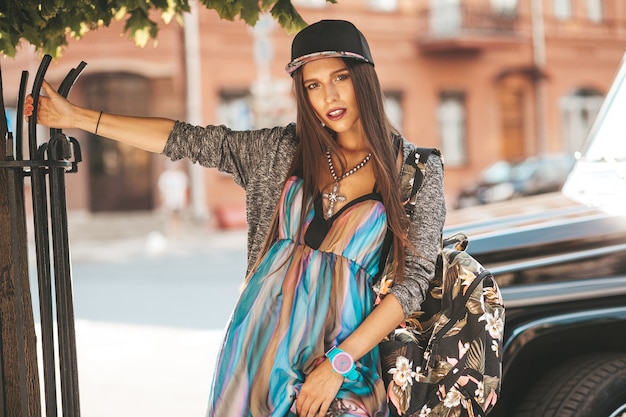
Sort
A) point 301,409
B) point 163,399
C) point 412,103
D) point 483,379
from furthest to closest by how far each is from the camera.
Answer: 1. point 412,103
2. point 163,399
3. point 483,379
4. point 301,409

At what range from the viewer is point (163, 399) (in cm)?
530

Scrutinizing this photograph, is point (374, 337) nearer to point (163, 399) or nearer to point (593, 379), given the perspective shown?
point (593, 379)

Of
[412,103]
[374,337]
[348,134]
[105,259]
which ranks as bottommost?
[105,259]

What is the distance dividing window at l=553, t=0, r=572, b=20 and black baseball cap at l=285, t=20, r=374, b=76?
87.4 feet

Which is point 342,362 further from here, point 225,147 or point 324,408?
point 225,147

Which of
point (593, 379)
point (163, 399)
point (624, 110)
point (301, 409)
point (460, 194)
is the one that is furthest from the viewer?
point (460, 194)

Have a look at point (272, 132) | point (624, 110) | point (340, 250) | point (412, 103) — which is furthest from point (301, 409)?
point (412, 103)

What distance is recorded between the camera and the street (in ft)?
17.6

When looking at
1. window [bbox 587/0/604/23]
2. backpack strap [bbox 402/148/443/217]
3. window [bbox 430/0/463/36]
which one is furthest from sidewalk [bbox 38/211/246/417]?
window [bbox 587/0/604/23]

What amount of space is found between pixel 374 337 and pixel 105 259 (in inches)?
599

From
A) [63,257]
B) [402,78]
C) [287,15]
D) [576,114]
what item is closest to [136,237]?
[402,78]

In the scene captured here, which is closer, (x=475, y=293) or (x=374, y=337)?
(x=374, y=337)

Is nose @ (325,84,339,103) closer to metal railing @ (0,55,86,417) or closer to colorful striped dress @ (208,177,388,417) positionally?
colorful striped dress @ (208,177,388,417)

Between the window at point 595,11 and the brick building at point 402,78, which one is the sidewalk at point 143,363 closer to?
Answer: the brick building at point 402,78
